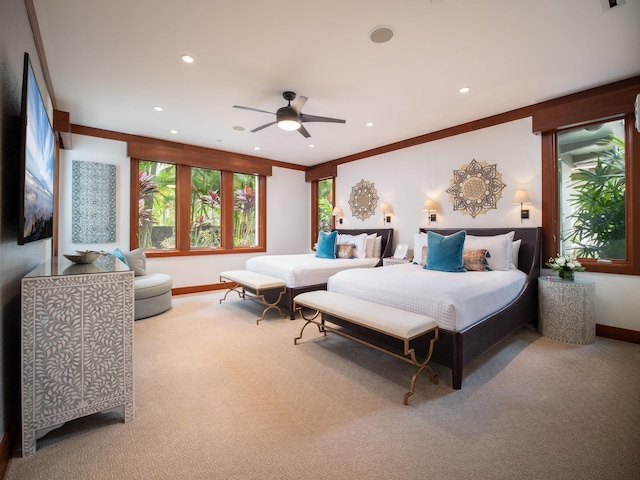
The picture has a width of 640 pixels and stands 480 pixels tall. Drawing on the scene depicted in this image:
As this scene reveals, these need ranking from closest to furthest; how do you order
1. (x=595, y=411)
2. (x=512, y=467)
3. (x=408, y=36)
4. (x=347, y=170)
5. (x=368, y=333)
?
(x=512, y=467) < (x=595, y=411) < (x=408, y=36) < (x=368, y=333) < (x=347, y=170)

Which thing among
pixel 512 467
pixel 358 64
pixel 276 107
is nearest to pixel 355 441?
pixel 512 467

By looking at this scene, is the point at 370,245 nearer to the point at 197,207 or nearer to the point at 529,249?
the point at 529,249

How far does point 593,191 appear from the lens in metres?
3.35

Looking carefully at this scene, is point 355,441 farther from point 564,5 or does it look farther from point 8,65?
point 564,5

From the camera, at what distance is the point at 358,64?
274 centimetres

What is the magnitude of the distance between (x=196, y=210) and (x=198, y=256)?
889 millimetres

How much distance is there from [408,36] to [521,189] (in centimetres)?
256

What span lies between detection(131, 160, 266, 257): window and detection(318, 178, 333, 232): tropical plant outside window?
4.53 feet

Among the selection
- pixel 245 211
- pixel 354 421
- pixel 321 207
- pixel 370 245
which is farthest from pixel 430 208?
pixel 245 211

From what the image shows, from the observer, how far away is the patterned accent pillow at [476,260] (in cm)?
338

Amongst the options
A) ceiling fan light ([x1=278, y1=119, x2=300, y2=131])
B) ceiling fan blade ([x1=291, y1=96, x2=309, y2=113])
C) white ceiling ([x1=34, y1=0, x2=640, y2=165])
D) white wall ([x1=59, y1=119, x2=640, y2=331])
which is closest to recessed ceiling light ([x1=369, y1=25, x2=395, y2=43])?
white ceiling ([x1=34, y1=0, x2=640, y2=165])

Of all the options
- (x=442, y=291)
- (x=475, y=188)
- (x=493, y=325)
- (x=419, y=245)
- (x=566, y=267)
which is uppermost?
(x=475, y=188)

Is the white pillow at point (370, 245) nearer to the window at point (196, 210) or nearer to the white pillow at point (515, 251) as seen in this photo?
the white pillow at point (515, 251)

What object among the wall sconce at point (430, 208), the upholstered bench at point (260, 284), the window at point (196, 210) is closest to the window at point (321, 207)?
the window at point (196, 210)
